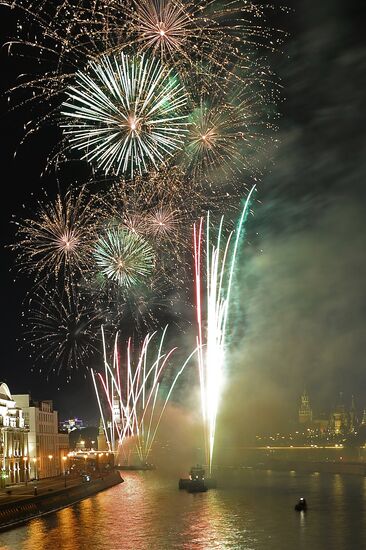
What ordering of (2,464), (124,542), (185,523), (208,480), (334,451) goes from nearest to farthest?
(124,542)
(185,523)
(2,464)
(208,480)
(334,451)

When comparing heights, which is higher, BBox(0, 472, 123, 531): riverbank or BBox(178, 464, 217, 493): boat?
BBox(0, 472, 123, 531): riverbank

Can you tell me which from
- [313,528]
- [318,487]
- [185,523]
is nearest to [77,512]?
[185,523]

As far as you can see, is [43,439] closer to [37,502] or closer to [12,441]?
[12,441]

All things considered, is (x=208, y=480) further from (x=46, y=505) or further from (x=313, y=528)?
(x=313, y=528)

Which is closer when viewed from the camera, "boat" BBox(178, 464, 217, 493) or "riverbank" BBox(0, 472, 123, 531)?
"riverbank" BBox(0, 472, 123, 531)

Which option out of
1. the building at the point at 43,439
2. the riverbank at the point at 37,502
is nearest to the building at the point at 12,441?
the building at the point at 43,439

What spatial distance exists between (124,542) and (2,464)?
1348 inches

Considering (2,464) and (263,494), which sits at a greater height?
(2,464)

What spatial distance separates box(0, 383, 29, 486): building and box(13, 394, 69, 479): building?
3298 millimetres

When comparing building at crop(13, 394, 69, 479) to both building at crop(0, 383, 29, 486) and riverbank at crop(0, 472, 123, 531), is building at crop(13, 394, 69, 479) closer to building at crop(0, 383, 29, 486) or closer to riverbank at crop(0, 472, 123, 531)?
building at crop(0, 383, 29, 486)

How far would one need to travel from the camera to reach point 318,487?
81.0m

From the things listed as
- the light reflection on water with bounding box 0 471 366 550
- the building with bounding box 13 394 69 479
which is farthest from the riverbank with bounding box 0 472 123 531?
the building with bounding box 13 394 69 479

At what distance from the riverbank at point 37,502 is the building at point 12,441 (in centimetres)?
829

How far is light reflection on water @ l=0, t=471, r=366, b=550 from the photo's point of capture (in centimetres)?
3791
